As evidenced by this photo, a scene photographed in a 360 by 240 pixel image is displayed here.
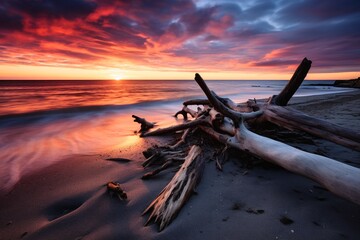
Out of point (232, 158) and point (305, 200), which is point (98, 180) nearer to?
point (232, 158)

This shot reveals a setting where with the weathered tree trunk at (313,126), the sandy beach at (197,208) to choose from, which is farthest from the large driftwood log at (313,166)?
the weathered tree trunk at (313,126)

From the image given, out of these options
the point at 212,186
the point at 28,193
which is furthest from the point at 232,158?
the point at 28,193

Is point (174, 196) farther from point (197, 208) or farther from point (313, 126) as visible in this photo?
point (313, 126)

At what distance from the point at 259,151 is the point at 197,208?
115 centimetres

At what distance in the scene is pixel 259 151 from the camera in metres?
2.67

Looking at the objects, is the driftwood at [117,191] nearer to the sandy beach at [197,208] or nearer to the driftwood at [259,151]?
the sandy beach at [197,208]

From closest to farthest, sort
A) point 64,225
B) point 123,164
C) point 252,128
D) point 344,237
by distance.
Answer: point 344,237 → point 64,225 → point 123,164 → point 252,128

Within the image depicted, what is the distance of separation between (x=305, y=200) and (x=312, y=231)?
19.7 inches

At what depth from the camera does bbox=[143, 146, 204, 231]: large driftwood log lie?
2.09 meters

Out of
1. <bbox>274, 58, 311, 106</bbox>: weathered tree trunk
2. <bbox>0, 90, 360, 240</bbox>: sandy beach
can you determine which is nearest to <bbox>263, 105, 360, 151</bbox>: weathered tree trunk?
<bbox>274, 58, 311, 106</bbox>: weathered tree trunk

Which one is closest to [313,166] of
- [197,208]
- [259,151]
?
[259,151]

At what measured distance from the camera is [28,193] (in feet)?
9.71

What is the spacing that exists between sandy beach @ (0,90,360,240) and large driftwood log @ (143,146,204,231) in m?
0.09

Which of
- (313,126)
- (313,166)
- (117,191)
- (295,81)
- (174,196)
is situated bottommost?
(117,191)
